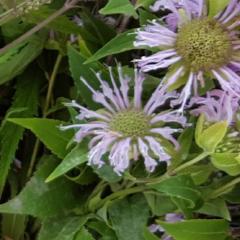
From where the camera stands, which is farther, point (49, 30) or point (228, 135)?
point (49, 30)

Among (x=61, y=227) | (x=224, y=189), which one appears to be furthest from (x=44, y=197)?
(x=224, y=189)

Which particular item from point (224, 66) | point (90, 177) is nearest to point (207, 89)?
point (224, 66)

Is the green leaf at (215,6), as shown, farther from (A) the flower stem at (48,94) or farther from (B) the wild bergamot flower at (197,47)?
(A) the flower stem at (48,94)

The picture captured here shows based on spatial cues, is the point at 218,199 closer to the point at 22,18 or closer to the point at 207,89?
the point at 207,89

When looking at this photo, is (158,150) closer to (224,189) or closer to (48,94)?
(224,189)

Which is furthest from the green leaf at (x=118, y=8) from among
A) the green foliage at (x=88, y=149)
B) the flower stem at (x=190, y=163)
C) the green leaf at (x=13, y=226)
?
the green leaf at (x=13, y=226)

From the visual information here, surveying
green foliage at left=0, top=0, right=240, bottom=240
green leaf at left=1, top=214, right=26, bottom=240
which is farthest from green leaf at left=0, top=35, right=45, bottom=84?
green leaf at left=1, top=214, right=26, bottom=240
